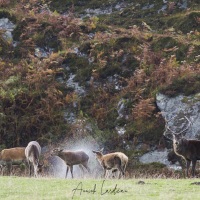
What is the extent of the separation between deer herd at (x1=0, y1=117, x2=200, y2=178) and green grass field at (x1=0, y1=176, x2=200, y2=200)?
9.76 feet

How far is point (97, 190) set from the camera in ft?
43.5

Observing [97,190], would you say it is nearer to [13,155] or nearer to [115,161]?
[115,161]

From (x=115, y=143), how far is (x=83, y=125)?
1840mm

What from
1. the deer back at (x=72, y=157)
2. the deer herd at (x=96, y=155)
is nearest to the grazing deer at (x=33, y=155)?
the deer herd at (x=96, y=155)

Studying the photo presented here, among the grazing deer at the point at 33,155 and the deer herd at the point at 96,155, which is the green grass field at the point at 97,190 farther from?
the grazing deer at the point at 33,155

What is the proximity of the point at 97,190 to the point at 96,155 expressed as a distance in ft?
19.8

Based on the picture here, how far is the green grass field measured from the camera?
12.1 m

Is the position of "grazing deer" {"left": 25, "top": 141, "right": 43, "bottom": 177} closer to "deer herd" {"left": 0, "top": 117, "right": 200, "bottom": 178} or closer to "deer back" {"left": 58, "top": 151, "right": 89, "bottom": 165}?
"deer herd" {"left": 0, "top": 117, "right": 200, "bottom": 178}

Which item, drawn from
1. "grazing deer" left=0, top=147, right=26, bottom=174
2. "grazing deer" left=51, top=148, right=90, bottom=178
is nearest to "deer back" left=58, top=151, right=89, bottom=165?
"grazing deer" left=51, top=148, right=90, bottom=178

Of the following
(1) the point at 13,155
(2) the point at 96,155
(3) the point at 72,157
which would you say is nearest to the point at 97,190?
(2) the point at 96,155

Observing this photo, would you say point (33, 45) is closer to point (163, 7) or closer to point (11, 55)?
point (11, 55)

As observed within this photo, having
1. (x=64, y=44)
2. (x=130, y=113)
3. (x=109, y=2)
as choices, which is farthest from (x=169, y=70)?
(x=109, y=2)

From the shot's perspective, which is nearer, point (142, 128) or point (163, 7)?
point (142, 128)

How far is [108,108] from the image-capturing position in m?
25.6
